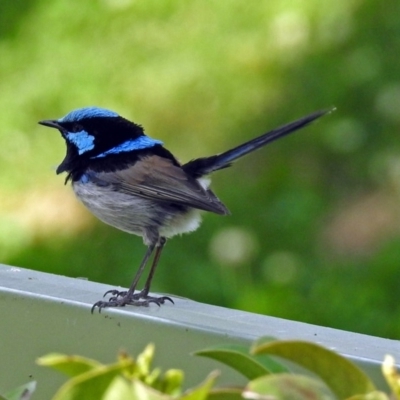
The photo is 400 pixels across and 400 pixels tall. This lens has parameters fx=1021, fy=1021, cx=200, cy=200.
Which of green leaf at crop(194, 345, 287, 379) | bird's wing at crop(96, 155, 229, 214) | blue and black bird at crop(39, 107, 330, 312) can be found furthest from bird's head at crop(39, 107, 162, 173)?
green leaf at crop(194, 345, 287, 379)

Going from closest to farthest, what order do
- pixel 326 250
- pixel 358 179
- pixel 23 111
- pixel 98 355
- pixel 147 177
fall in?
pixel 98 355 → pixel 147 177 → pixel 326 250 → pixel 358 179 → pixel 23 111

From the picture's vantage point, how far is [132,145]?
11.4ft

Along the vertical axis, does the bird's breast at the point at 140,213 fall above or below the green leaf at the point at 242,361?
below

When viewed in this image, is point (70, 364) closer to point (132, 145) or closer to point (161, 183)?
point (161, 183)

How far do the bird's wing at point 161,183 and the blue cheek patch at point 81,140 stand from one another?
0.47 feet

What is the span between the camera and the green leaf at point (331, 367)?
129 centimetres

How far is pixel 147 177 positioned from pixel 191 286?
4.19 ft

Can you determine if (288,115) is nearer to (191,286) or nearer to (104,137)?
(191,286)

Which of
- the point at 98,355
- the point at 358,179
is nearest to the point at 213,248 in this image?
the point at 358,179

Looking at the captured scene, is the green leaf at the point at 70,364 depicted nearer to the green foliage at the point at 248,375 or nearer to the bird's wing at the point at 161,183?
the green foliage at the point at 248,375

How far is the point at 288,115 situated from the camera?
17.2 ft

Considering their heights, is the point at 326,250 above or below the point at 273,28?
below

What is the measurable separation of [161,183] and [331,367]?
201 cm

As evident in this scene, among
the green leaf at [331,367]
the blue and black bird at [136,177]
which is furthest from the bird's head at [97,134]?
the green leaf at [331,367]
